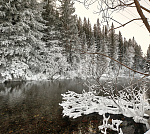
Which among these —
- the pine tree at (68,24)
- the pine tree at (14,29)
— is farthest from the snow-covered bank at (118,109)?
the pine tree at (68,24)

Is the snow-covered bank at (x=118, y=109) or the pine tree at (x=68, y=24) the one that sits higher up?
the pine tree at (x=68, y=24)

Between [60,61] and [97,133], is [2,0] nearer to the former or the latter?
[60,61]

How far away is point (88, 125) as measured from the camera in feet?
10.5

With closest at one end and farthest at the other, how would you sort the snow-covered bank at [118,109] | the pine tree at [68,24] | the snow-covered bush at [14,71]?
the snow-covered bank at [118,109] → the snow-covered bush at [14,71] → the pine tree at [68,24]

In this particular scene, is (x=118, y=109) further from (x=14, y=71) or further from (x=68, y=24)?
(x=68, y=24)

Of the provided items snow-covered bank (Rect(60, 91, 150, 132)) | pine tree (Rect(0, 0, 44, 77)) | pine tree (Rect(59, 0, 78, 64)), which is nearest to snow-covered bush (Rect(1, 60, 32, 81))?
pine tree (Rect(0, 0, 44, 77))

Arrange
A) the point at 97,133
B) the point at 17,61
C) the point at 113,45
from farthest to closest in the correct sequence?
1. the point at 113,45
2. the point at 17,61
3. the point at 97,133

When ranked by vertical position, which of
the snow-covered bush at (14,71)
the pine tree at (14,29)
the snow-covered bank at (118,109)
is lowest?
the snow-covered bank at (118,109)

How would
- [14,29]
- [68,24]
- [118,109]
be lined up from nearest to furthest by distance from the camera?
[118,109] < [14,29] < [68,24]

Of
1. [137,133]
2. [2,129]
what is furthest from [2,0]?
[137,133]

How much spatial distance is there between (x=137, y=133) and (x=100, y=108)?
4.92 feet

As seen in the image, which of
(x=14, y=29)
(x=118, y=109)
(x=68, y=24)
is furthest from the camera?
(x=68, y=24)

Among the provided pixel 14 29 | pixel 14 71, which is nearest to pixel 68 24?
pixel 14 29

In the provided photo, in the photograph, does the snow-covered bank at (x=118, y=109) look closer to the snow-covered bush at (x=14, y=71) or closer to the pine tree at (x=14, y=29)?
the snow-covered bush at (x=14, y=71)
